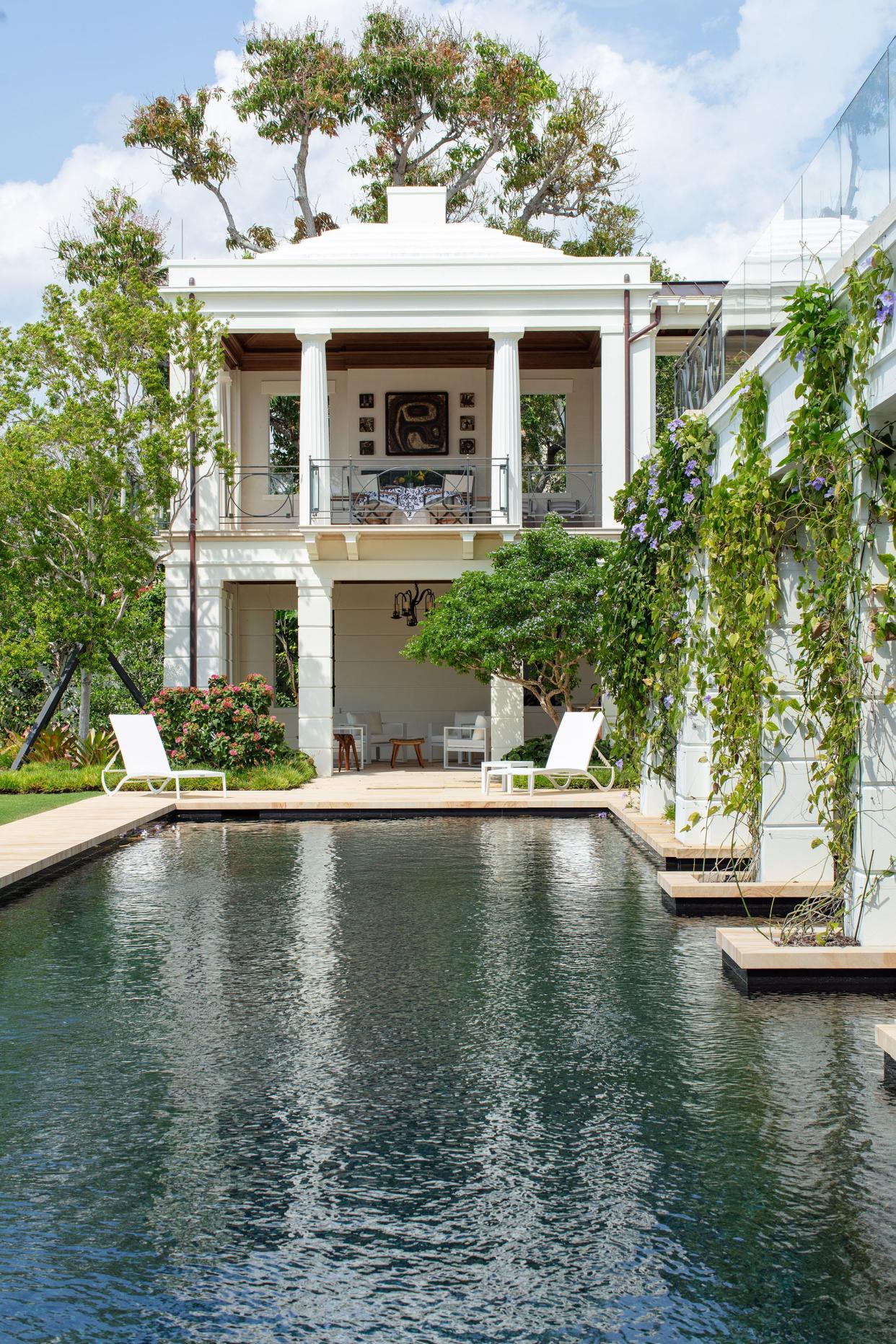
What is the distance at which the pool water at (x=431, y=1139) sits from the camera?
280cm

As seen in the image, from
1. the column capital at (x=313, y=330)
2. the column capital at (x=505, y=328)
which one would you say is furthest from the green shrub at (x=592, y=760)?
the column capital at (x=313, y=330)

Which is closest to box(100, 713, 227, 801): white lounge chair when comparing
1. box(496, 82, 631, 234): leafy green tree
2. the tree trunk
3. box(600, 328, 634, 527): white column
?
the tree trunk

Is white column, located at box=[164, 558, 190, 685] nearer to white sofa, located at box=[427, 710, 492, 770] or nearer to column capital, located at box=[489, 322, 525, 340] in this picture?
white sofa, located at box=[427, 710, 492, 770]

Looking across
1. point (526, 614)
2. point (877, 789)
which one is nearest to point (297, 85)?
point (526, 614)

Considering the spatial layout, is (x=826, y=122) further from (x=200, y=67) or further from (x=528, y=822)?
(x=200, y=67)

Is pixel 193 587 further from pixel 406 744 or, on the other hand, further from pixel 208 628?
pixel 406 744

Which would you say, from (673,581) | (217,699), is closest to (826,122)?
(673,581)

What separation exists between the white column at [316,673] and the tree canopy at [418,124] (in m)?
10.6

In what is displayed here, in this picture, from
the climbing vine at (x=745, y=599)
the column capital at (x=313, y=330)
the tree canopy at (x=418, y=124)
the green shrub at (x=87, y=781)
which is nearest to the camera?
the climbing vine at (x=745, y=599)

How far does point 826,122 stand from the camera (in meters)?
5.23

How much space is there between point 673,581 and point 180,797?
6382 millimetres

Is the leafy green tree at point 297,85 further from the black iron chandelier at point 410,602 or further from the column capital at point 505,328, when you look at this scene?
the black iron chandelier at point 410,602

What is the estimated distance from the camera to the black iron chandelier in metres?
20.8

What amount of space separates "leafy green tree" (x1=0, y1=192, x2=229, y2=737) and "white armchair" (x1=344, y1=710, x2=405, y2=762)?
4455 millimetres
